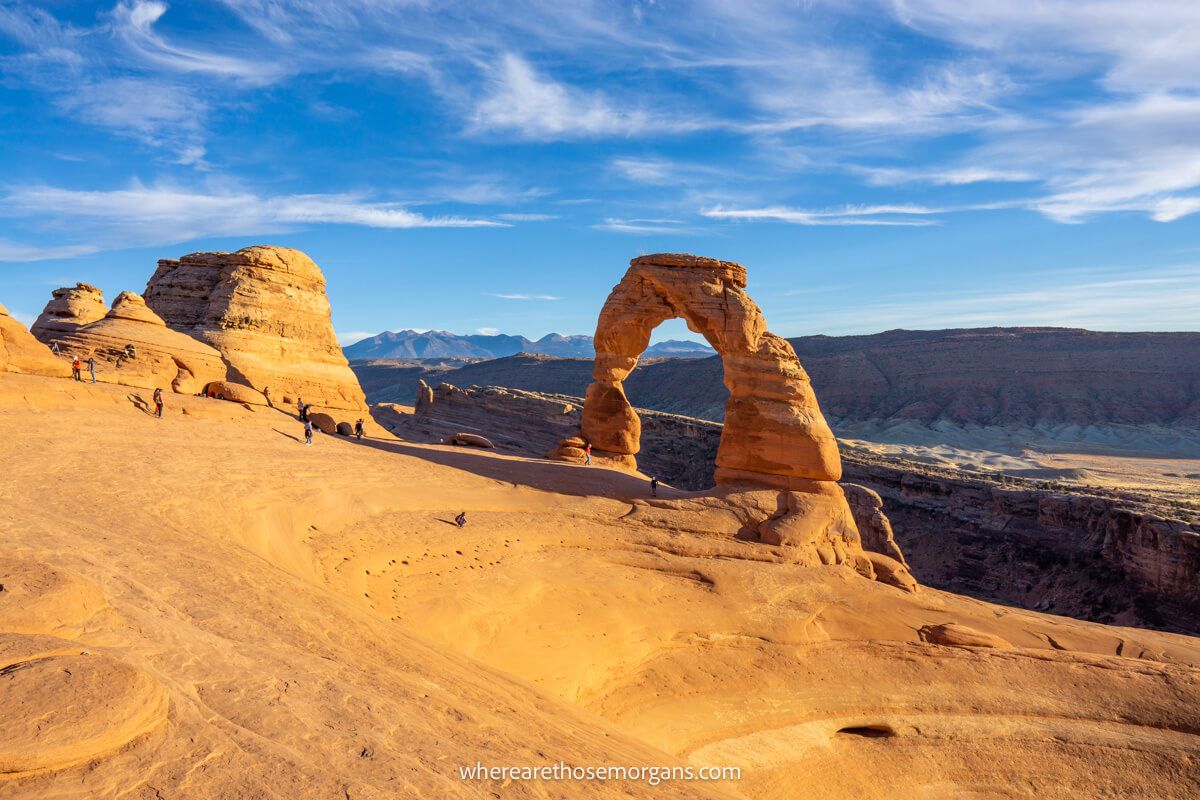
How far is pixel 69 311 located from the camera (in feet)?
83.5

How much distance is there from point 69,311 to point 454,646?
2357cm

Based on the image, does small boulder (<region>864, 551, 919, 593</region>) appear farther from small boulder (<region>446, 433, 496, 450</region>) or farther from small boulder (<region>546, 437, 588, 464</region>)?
small boulder (<region>446, 433, 496, 450</region>)

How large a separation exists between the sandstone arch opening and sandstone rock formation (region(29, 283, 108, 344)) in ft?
59.7

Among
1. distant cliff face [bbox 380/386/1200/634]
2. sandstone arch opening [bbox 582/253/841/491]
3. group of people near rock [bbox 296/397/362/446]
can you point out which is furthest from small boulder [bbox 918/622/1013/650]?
group of people near rock [bbox 296/397/362/446]

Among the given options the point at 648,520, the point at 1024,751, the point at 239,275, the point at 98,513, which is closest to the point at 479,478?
the point at 648,520

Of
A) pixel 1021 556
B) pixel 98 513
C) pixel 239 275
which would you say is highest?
pixel 239 275

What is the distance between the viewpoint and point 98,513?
993cm

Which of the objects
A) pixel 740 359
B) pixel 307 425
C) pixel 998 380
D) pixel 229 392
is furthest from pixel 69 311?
pixel 998 380

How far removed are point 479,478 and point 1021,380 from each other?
77.3 metres

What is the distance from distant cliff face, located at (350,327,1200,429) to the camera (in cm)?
7181

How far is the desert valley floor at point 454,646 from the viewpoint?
4.75 metres

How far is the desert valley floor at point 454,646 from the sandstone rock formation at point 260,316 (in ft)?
25.7

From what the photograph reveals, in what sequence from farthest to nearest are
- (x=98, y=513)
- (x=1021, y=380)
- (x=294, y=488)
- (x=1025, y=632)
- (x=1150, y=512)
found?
(x=1021, y=380) → (x=1150, y=512) → (x=1025, y=632) → (x=294, y=488) → (x=98, y=513)

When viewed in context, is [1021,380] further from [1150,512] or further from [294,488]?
[294,488]
